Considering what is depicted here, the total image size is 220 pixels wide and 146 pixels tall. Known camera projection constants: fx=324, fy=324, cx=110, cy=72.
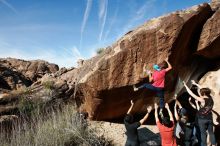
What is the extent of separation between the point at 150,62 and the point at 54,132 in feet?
11.6

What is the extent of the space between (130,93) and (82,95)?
5.89 feet

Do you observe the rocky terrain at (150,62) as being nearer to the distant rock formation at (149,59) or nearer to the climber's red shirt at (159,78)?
the distant rock formation at (149,59)

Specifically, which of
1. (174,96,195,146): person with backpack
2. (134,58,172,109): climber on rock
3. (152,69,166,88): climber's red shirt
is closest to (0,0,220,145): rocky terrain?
(134,58,172,109): climber on rock

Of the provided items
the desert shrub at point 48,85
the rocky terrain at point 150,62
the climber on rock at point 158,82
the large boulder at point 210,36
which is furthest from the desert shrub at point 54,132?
the large boulder at point 210,36

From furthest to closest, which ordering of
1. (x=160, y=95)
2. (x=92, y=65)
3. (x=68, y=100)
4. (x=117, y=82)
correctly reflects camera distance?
(x=68, y=100)
(x=92, y=65)
(x=117, y=82)
(x=160, y=95)

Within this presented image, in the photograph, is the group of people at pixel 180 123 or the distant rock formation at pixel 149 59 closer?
the group of people at pixel 180 123

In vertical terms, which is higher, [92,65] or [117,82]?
[92,65]

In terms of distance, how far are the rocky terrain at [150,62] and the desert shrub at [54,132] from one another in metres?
0.87

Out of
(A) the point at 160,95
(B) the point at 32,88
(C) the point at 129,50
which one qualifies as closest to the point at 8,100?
(B) the point at 32,88

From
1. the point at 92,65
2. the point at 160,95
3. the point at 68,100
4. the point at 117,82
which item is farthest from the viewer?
the point at 68,100

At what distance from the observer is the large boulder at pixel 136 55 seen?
9.84 m

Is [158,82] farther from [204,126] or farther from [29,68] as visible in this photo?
[29,68]

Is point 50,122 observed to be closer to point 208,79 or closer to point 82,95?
point 82,95

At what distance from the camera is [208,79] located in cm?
1090
